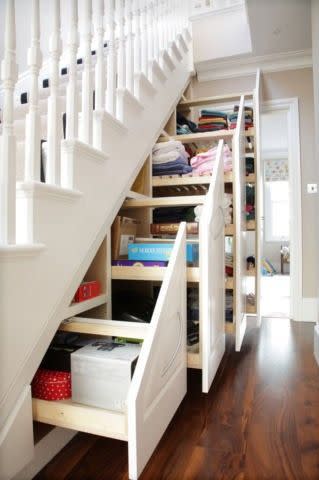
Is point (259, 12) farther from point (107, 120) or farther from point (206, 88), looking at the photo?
point (107, 120)

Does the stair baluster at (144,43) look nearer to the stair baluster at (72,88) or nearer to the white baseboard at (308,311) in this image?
the stair baluster at (72,88)

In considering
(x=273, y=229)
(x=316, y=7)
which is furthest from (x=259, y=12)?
(x=273, y=229)

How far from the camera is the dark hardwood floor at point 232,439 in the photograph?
2.90 ft

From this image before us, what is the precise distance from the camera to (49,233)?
3.05ft

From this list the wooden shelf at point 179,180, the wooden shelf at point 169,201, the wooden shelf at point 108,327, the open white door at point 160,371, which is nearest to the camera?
the open white door at point 160,371

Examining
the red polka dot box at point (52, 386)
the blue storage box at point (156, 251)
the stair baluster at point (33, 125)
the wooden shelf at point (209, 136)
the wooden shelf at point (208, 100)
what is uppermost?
the wooden shelf at point (208, 100)

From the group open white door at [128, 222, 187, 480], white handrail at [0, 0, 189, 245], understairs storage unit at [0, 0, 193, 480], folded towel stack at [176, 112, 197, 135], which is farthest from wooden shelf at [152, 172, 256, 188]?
folded towel stack at [176, 112, 197, 135]

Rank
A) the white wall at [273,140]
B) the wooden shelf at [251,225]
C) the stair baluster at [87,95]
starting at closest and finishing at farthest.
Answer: the stair baluster at [87,95], the wooden shelf at [251,225], the white wall at [273,140]

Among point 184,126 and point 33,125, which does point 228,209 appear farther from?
point 33,125

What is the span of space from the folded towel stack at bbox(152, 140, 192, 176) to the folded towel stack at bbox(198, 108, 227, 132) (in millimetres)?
596

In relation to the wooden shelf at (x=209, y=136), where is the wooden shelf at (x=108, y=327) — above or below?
below

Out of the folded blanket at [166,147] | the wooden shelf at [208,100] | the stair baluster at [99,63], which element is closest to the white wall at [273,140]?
the wooden shelf at [208,100]

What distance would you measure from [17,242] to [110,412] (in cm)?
52

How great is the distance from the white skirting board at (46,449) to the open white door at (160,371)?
0.32m
